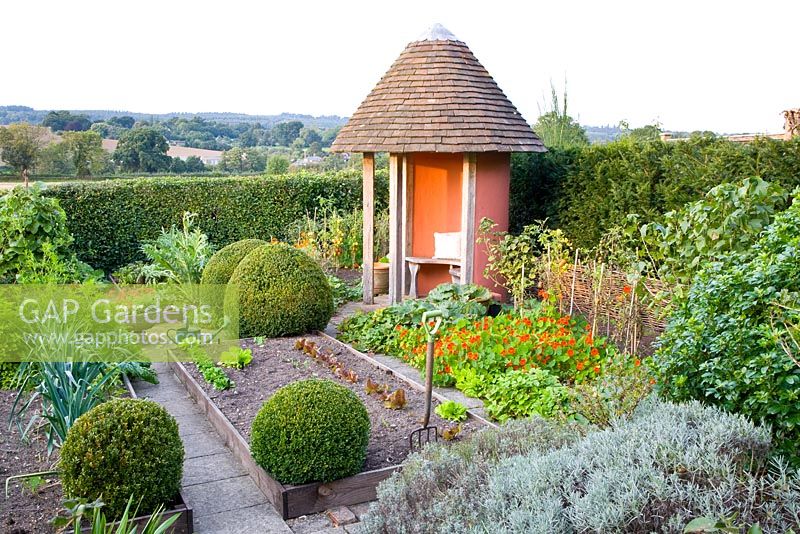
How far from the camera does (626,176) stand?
28.6 ft

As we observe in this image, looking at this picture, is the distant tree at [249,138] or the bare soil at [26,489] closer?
the bare soil at [26,489]

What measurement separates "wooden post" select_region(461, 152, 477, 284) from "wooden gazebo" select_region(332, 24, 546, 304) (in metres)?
0.01

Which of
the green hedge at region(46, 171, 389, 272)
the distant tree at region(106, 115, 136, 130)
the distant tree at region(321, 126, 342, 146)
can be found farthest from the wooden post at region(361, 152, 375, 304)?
the distant tree at region(106, 115, 136, 130)

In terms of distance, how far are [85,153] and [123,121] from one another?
5130 mm

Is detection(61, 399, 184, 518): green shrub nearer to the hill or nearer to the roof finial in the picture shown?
the roof finial

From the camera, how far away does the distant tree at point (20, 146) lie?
15352 mm

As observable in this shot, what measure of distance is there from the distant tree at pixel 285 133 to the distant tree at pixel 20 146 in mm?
8892

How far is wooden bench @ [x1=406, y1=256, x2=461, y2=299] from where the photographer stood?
9227 mm

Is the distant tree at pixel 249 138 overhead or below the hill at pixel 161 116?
below

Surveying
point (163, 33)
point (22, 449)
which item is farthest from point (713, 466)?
point (163, 33)

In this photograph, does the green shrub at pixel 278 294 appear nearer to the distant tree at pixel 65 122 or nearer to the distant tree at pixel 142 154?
the distant tree at pixel 142 154

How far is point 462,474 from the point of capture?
3123 mm

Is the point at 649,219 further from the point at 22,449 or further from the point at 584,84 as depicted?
the point at 22,449

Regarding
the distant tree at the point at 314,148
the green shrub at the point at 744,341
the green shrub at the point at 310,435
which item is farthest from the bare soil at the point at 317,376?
the distant tree at the point at 314,148
